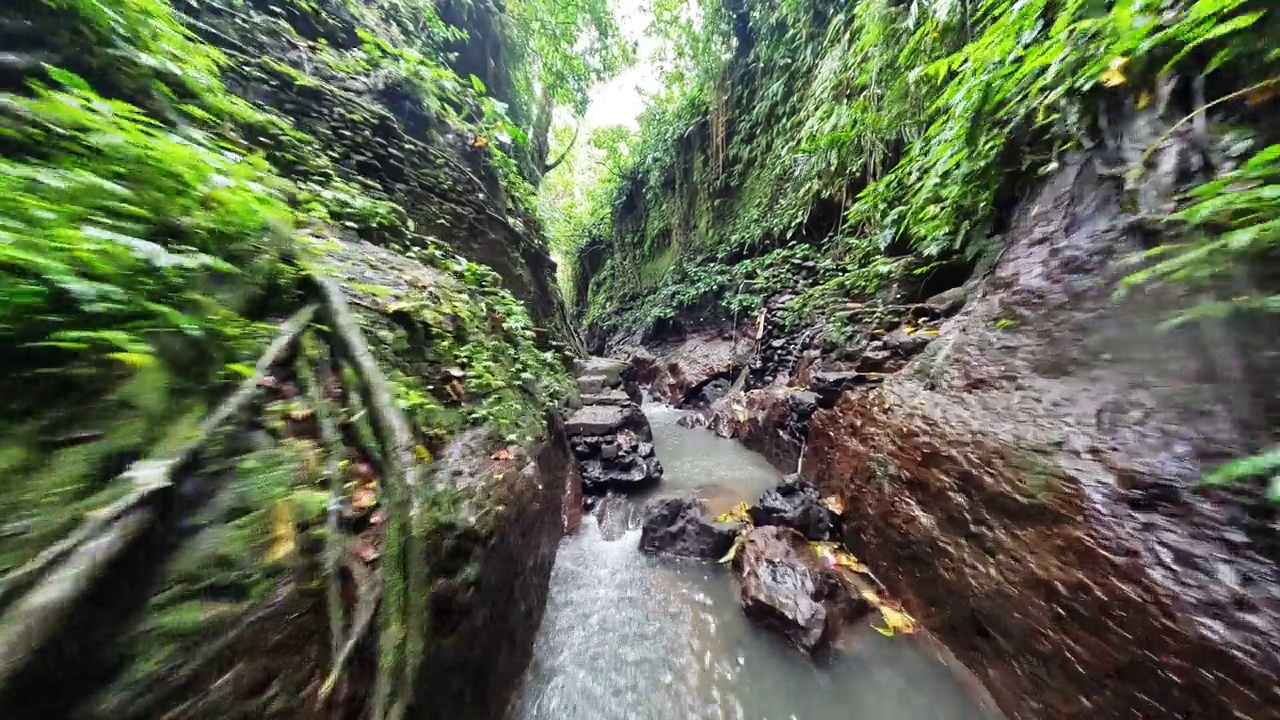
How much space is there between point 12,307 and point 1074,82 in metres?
4.45

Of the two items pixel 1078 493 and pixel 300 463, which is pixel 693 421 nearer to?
pixel 1078 493

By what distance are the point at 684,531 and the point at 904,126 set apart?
5680 millimetres

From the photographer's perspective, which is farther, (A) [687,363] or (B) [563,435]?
(A) [687,363]

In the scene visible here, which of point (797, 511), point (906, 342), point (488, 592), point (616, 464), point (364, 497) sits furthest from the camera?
point (616, 464)

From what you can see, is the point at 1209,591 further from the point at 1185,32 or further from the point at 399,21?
the point at 399,21

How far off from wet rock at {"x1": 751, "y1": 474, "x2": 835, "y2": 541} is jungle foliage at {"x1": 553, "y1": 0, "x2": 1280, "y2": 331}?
239cm

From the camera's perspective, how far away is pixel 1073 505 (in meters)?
1.78

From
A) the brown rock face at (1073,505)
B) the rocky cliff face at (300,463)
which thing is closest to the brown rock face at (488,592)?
the rocky cliff face at (300,463)

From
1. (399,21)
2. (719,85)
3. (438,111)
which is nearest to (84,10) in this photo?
(438,111)

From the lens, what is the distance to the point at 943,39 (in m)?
4.09

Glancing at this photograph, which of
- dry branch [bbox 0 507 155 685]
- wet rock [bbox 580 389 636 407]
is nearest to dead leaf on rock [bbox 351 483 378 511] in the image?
dry branch [bbox 0 507 155 685]

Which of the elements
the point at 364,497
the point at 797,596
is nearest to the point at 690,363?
the point at 797,596

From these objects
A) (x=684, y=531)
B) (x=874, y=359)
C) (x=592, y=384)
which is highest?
(x=874, y=359)

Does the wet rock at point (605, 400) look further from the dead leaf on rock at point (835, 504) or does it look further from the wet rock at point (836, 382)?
the dead leaf on rock at point (835, 504)
